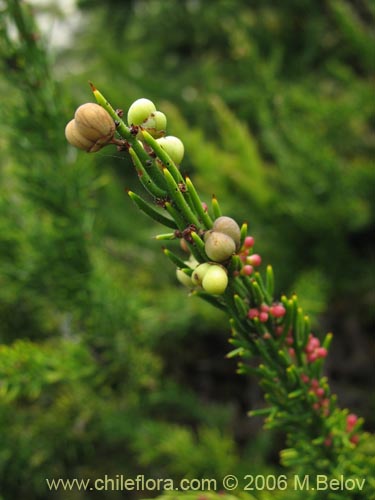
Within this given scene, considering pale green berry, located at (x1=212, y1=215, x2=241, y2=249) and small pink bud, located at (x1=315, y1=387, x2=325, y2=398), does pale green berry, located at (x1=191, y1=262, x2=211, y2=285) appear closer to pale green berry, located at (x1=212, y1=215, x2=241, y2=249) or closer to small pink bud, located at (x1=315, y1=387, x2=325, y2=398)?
pale green berry, located at (x1=212, y1=215, x2=241, y2=249)

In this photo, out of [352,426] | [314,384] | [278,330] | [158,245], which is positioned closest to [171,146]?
[278,330]

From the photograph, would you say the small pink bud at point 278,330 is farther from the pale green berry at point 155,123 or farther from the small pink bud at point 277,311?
the pale green berry at point 155,123

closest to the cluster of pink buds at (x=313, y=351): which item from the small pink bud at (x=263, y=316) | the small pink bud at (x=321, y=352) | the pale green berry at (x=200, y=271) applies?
the small pink bud at (x=321, y=352)

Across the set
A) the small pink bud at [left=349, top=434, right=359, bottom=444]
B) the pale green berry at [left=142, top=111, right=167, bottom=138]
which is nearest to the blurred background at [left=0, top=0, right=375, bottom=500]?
the pale green berry at [left=142, top=111, right=167, bottom=138]

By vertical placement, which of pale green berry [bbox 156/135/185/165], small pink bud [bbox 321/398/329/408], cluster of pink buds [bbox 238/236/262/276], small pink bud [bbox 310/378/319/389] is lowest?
small pink bud [bbox 321/398/329/408]

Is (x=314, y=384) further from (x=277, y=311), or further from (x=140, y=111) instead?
(x=140, y=111)

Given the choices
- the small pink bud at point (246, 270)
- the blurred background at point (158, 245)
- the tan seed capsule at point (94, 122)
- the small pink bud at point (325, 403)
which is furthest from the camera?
the blurred background at point (158, 245)
